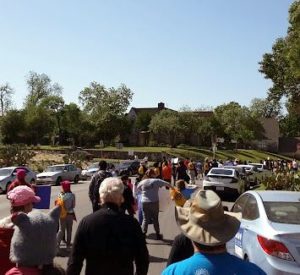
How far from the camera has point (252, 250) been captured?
759cm

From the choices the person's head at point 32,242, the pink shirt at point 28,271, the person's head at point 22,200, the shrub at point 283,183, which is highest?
the person's head at point 22,200

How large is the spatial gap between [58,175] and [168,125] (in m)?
51.9

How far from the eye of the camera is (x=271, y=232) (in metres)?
7.24

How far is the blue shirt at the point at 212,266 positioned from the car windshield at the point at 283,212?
4538mm

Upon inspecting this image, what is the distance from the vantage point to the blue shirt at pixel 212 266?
3.29 m

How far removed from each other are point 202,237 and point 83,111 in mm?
93064

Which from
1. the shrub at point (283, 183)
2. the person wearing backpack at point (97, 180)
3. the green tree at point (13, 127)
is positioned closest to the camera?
the person wearing backpack at point (97, 180)

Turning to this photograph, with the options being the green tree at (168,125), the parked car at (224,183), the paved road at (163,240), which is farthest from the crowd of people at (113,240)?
the green tree at (168,125)

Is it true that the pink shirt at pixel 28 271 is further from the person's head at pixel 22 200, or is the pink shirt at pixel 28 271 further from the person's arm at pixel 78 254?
the person's head at pixel 22 200

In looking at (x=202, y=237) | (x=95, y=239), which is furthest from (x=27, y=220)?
(x=202, y=237)

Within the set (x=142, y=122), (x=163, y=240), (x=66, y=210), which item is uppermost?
(x=142, y=122)

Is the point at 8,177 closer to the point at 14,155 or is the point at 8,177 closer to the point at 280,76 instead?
the point at 14,155

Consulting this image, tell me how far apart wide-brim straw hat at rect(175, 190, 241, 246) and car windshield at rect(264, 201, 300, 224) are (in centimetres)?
451

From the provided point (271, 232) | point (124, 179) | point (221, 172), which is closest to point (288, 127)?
point (221, 172)
